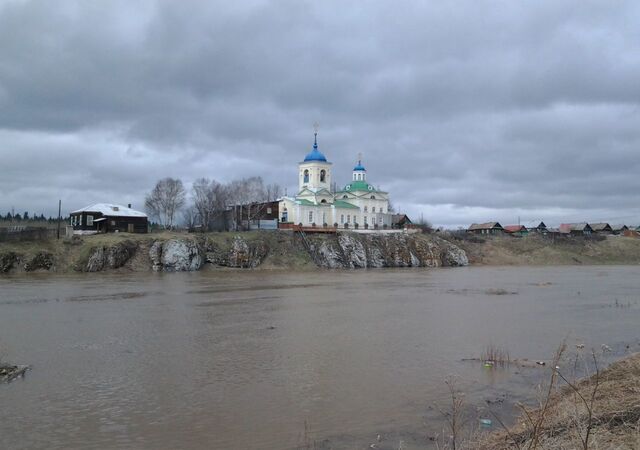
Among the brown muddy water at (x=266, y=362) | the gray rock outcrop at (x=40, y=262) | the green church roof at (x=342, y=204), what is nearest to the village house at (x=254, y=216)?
the green church roof at (x=342, y=204)

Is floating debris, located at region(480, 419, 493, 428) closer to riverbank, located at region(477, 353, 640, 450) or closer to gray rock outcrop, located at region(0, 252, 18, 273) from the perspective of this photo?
riverbank, located at region(477, 353, 640, 450)

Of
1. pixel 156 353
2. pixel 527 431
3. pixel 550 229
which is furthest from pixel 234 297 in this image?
pixel 550 229

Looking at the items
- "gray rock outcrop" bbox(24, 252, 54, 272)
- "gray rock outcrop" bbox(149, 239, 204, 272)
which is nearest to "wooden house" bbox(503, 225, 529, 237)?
"gray rock outcrop" bbox(149, 239, 204, 272)

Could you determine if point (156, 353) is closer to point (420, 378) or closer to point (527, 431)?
point (420, 378)

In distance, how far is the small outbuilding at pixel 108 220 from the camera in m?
72.9

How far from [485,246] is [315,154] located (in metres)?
36.0

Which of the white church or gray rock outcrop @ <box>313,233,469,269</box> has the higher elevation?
the white church

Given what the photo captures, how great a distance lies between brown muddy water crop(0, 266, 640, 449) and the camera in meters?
11.0

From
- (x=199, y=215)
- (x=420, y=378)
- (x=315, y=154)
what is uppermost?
(x=315, y=154)

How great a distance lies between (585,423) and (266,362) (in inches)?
419

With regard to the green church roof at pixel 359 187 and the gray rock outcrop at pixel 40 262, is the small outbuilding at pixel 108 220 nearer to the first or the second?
the gray rock outcrop at pixel 40 262

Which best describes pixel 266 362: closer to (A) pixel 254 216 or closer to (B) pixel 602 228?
(A) pixel 254 216

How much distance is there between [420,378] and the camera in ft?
48.8

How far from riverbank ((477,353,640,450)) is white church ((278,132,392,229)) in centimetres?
7930
